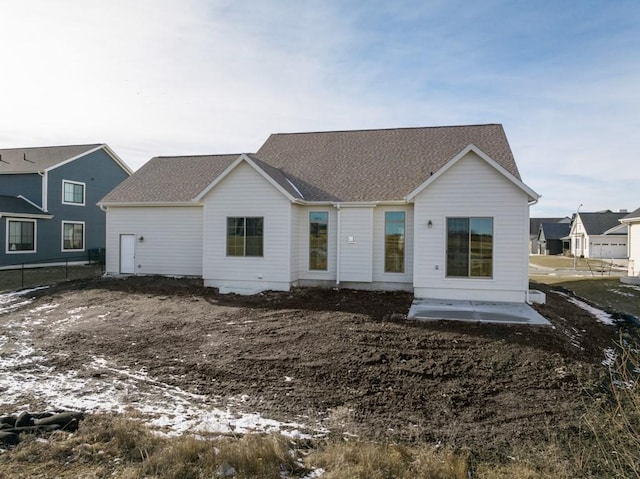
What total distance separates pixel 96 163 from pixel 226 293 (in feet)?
63.9

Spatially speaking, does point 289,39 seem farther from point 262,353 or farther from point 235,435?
point 235,435

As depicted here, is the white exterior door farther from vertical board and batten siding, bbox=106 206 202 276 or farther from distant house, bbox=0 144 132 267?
distant house, bbox=0 144 132 267

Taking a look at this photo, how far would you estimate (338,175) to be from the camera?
1633 cm

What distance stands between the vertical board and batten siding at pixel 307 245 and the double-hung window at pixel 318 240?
112 mm

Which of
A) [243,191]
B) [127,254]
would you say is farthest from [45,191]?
[243,191]

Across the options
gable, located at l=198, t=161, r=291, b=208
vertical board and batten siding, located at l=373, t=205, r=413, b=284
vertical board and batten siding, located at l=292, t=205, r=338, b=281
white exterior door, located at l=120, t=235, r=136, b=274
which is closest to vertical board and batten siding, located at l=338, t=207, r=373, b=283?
vertical board and batten siding, located at l=373, t=205, r=413, b=284

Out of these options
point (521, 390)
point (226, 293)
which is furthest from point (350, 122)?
point (521, 390)

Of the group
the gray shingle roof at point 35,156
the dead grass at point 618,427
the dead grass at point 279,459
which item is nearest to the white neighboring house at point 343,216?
the dead grass at point 618,427

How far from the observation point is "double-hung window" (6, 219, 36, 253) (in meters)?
22.4

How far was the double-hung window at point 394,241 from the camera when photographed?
14.4m

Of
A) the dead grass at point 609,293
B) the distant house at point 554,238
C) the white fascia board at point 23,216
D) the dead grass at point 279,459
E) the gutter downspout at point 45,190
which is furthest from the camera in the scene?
the distant house at point 554,238

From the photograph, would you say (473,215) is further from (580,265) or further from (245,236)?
(580,265)

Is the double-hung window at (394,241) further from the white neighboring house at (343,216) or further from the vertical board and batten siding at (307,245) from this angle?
the vertical board and batten siding at (307,245)

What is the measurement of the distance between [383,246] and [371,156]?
4654 millimetres
